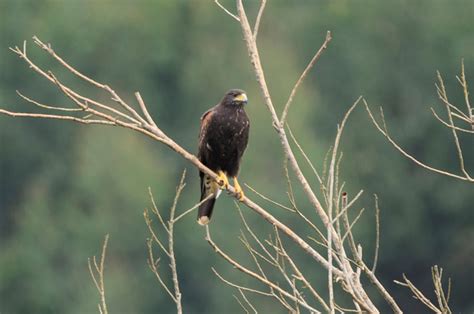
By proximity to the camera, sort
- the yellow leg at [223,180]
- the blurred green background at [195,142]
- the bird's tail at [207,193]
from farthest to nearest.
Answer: the blurred green background at [195,142], the bird's tail at [207,193], the yellow leg at [223,180]

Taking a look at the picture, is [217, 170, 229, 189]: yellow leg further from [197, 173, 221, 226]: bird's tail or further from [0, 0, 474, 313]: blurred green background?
[0, 0, 474, 313]: blurred green background

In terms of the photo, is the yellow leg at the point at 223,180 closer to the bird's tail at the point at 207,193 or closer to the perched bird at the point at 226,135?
the perched bird at the point at 226,135

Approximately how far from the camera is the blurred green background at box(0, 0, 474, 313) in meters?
33.8

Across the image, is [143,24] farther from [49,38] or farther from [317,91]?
[317,91]

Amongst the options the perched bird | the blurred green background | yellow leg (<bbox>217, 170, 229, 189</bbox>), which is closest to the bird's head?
the perched bird

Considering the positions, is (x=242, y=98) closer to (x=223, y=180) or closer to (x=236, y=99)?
(x=236, y=99)

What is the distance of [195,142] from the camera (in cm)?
3572

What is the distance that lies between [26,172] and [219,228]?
31.3 ft

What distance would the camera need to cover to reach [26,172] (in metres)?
41.2

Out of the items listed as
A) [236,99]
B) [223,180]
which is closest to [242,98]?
[236,99]

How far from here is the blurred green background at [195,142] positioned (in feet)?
111

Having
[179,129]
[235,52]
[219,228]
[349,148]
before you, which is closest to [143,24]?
[235,52]

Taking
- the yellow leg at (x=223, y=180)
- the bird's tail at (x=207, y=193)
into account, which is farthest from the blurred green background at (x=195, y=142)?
the yellow leg at (x=223, y=180)

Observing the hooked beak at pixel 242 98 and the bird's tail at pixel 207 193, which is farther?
the bird's tail at pixel 207 193
